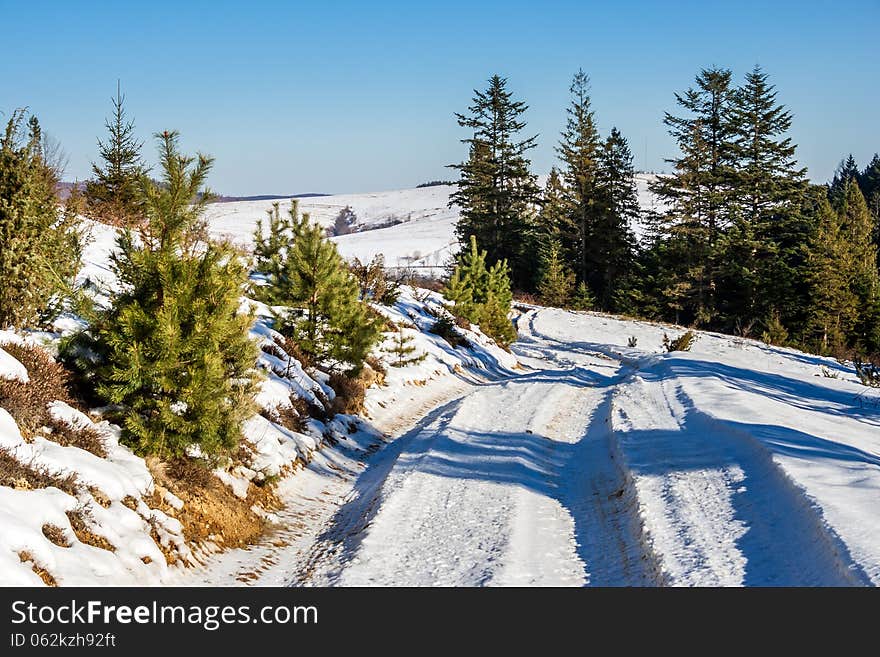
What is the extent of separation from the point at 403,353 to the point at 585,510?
10544 millimetres

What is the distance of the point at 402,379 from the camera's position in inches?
687

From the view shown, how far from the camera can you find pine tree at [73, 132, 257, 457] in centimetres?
729

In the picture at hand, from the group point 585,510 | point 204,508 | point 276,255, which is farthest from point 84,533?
point 276,255

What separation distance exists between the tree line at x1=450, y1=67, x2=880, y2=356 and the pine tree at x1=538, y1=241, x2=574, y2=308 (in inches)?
4.4

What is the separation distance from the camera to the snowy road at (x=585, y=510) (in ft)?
19.4

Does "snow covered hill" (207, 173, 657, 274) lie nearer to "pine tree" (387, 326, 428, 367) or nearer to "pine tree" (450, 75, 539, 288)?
"pine tree" (450, 75, 539, 288)

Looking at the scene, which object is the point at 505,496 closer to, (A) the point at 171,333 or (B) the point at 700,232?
(A) the point at 171,333

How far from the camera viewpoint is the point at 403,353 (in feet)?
59.6

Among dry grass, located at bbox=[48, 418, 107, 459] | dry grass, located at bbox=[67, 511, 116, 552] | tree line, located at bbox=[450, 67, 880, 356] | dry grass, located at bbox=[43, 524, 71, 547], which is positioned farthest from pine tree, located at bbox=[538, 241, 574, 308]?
dry grass, located at bbox=[43, 524, 71, 547]

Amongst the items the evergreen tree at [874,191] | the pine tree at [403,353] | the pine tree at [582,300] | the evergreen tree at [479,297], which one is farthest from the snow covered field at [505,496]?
the evergreen tree at [874,191]

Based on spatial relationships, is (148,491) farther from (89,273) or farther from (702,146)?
(702,146)

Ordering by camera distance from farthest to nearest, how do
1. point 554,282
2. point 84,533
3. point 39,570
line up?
point 554,282
point 84,533
point 39,570

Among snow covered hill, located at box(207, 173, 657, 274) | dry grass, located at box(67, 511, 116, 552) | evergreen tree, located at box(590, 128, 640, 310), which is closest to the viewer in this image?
dry grass, located at box(67, 511, 116, 552)

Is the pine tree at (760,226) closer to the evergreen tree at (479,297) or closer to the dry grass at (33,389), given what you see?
the evergreen tree at (479,297)
